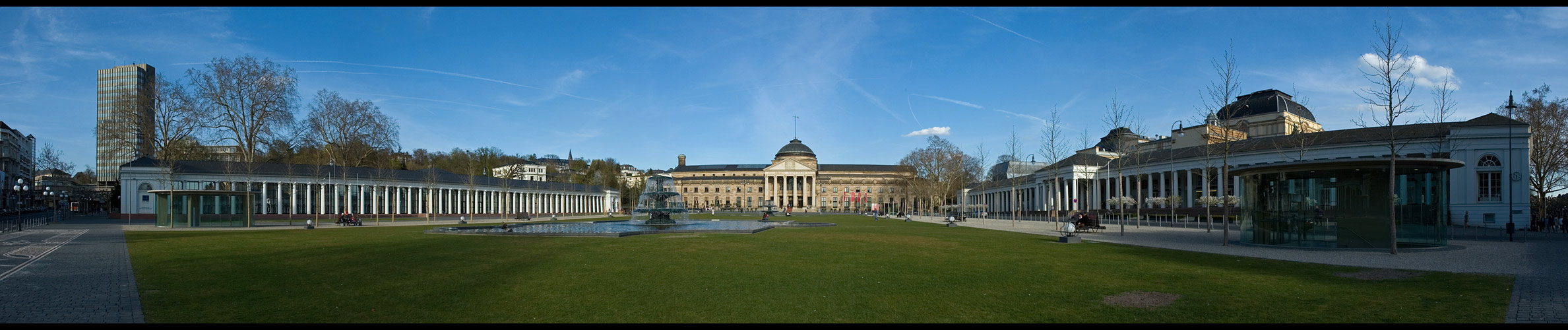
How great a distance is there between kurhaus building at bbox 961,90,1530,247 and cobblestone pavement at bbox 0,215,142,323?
93.5ft

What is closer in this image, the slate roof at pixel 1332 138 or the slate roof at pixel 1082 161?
the slate roof at pixel 1332 138

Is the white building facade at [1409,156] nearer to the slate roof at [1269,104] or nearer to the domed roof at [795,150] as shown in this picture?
the slate roof at [1269,104]

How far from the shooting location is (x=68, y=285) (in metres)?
12.8

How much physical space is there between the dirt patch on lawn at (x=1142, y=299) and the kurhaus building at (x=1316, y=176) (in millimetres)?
15154

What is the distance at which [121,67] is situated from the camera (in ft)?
308

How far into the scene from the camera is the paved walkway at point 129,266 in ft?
32.8

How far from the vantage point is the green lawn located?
973 cm

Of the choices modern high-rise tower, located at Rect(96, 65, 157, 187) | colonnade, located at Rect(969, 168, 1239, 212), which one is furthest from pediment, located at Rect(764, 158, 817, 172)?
modern high-rise tower, located at Rect(96, 65, 157, 187)

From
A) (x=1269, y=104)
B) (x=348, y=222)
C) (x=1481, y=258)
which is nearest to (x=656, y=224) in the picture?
(x=348, y=222)

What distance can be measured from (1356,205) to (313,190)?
81.8 m

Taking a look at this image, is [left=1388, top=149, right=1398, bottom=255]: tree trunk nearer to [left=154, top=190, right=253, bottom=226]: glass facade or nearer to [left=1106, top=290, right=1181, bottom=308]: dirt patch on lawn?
[left=1106, top=290, right=1181, bottom=308]: dirt patch on lawn

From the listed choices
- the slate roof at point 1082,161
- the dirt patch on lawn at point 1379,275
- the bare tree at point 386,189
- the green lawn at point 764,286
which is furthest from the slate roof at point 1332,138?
the bare tree at point 386,189

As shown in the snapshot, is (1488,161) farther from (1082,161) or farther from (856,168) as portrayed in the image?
(856,168)
